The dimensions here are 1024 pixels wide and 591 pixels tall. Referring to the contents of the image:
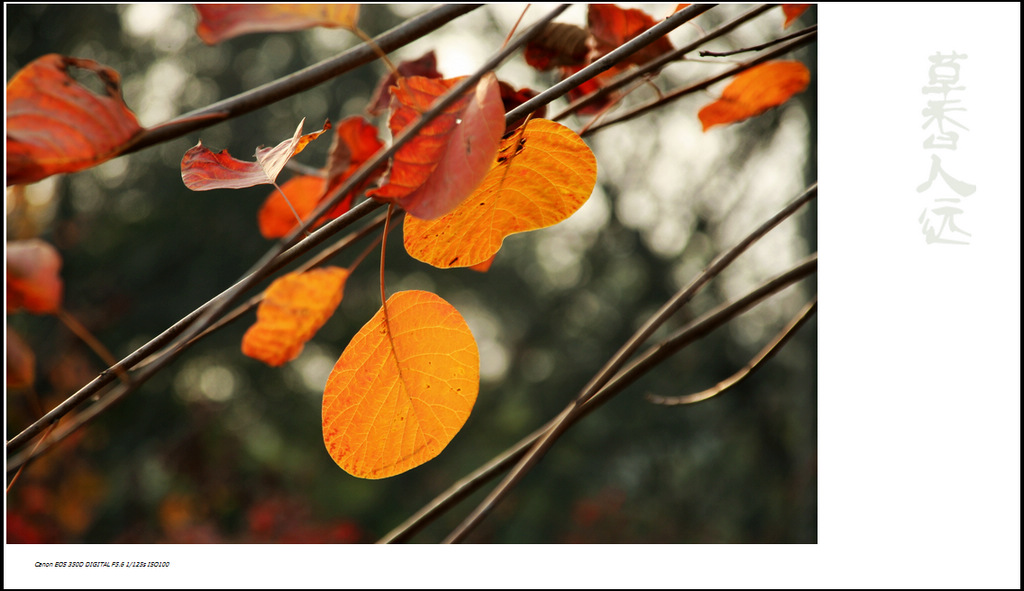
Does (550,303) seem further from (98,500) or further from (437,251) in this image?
(437,251)

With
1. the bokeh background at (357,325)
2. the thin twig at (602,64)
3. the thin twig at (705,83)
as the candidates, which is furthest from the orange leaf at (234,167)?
the bokeh background at (357,325)

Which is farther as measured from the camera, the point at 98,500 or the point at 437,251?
the point at 98,500

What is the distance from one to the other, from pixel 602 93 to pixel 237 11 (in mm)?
240

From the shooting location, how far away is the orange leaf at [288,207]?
500 millimetres

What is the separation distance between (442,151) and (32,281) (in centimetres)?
18

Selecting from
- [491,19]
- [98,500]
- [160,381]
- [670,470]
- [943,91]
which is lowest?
[670,470]

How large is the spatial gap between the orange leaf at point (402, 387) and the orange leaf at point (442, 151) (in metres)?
0.08

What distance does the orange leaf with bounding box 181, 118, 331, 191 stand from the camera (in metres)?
0.30

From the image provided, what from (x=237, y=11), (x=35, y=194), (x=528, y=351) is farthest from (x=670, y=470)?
(x=237, y=11)

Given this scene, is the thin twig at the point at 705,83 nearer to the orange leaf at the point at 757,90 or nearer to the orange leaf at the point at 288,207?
the orange leaf at the point at 757,90

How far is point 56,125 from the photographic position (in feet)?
0.74

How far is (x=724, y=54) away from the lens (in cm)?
39

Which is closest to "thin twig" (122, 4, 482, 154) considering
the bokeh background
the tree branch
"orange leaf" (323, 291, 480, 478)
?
"orange leaf" (323, 291, 480, 478)

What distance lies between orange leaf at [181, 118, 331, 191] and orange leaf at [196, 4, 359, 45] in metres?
0.08
